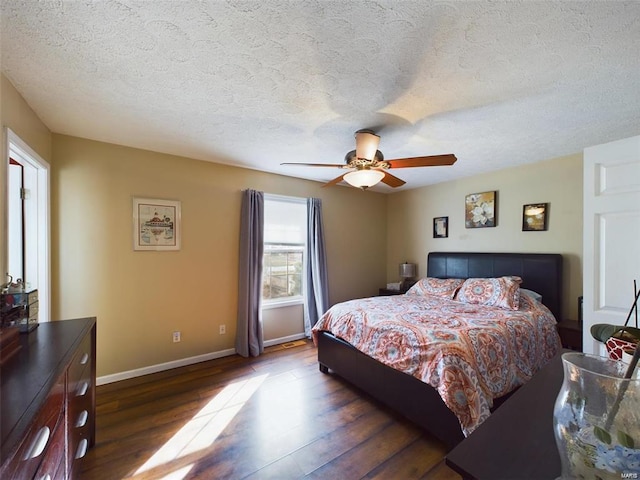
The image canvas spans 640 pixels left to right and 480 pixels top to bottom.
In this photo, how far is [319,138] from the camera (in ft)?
8.55

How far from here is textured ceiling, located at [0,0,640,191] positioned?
48.1 inches

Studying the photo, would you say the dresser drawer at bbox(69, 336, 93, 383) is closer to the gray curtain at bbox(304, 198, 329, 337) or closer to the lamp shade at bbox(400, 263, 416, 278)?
the gray curtain at bbox(304, 198, 329, 337)

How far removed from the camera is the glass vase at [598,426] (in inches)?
21.5

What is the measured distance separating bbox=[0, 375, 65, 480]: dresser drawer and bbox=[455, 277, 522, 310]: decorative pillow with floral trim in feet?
11.4

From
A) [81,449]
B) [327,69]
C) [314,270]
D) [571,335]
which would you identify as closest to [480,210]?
[571,335]

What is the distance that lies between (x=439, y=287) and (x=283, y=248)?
224cm

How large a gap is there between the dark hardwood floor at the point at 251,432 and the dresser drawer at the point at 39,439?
0.85 metres

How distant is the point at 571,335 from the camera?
2660 millimetres

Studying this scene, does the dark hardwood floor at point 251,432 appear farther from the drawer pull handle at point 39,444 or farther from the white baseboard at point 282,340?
the drawer pull handle at point 39,444

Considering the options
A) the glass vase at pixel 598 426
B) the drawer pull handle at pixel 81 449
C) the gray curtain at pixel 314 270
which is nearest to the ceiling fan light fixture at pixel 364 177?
the gray curtain at pixel 314 270

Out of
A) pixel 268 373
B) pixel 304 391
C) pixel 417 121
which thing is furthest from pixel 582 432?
pixel 268 373

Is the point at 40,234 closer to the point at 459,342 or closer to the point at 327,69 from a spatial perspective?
the point at 327,69

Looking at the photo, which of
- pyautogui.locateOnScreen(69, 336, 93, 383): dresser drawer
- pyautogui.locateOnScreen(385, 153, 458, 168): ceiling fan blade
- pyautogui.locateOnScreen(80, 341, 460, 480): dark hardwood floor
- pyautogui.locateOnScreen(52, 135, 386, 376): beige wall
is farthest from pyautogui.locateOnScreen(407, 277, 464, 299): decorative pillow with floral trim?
pyautogui.locateOnScreen(69, 336, 93, 383): dresser drawer

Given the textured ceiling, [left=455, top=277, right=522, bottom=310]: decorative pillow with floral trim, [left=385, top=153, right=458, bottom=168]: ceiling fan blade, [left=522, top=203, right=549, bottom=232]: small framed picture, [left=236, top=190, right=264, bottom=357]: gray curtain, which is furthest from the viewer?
[left=236, top=190, right=264, bottom=357]: gray curtain
